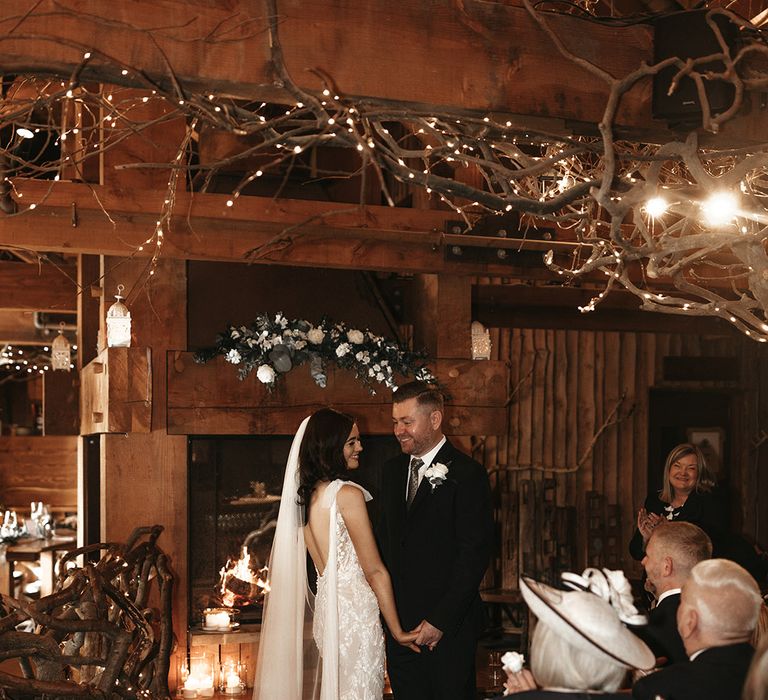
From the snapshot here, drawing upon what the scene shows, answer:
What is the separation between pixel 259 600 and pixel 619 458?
374 centimetres

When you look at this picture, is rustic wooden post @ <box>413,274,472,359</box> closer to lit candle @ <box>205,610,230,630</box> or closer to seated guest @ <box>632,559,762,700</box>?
lit candle @ <box>205,610,230,630</box>

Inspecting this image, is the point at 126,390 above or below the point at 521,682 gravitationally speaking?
above

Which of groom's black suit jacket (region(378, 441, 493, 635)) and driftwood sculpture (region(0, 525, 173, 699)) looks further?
groom's black suit jacket (region(378, 441, 493, 635))

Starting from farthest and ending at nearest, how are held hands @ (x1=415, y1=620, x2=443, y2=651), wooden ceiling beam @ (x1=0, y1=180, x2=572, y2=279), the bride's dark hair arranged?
wooden ceiling beam @ (x1=0, y1=180, x2=572, y2=279), the bride's dark hair, held hands @ (x1=415, y1=620, x2=443, y2=651)

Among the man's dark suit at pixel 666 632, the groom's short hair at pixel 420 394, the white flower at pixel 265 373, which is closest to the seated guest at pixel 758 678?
the man's dark suit at pixel 666 632

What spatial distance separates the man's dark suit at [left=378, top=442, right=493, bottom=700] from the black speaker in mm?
1963

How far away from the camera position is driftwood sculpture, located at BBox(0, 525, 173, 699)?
3396 mm

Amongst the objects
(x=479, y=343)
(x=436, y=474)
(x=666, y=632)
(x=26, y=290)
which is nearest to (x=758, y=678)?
(x=666, y=632)

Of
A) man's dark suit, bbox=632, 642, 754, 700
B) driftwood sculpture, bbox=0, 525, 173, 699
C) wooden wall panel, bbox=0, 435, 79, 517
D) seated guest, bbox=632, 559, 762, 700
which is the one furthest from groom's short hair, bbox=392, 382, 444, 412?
wooden wall panel, bbox=0, 435, 79, 517

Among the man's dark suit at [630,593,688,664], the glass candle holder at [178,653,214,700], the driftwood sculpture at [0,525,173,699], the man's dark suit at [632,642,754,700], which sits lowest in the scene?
the glass candle holder at [178,653,214,700]

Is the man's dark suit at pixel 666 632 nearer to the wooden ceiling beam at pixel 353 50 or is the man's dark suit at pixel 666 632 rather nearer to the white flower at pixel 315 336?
the wooden ceiling beam at pixel 353 50

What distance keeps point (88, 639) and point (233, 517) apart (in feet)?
6.42

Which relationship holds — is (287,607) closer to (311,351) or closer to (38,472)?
(311,351)

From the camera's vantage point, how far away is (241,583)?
6.69 meters
